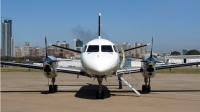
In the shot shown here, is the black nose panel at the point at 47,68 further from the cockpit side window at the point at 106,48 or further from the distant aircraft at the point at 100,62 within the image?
the cockpit side window at the point at 106,48

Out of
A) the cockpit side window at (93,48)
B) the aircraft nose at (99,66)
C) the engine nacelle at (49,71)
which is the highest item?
the cockpit side window at (93,48)

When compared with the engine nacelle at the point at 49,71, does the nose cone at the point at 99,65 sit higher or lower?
higher

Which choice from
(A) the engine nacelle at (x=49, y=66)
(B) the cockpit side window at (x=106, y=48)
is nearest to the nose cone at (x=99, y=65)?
(B) the cockpit side window at (x=106, y=48)

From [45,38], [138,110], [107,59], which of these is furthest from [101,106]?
[45,38]

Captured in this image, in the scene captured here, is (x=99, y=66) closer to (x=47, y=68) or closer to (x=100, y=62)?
(x=100, y=62)

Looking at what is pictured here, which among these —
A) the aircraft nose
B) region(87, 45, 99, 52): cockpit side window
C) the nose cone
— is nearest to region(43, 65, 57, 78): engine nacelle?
region(87, 45, 99, 52): cockpit side window

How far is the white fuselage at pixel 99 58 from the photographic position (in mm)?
11836

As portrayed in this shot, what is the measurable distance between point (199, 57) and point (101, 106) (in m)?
113

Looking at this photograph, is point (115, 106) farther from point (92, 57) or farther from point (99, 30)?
point (99, 30)

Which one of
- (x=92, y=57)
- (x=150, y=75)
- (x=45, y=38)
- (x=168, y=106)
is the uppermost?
(x=45, y=38)

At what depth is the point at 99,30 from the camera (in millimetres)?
17688

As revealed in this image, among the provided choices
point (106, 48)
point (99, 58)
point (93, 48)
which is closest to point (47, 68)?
point (93, 48)

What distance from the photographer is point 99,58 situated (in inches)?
475

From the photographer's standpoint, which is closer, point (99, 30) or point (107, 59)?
point (107, 59)
